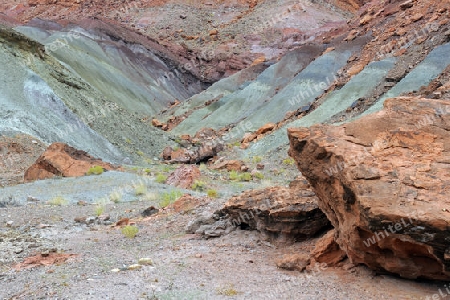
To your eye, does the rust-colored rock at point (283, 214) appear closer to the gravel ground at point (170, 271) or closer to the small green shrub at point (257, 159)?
the gravel ground at point (170, 271)

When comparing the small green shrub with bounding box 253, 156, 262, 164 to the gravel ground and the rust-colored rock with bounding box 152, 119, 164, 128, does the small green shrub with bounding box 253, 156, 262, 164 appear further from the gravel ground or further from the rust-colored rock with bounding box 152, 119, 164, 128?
the rust-colored rock with bounding box 152, 119, 164, 128

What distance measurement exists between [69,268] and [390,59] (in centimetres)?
2407

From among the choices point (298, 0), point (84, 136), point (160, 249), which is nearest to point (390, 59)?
point (84, 136)

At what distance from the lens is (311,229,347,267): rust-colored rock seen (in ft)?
19.7

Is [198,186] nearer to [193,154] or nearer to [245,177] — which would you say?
[245,177]

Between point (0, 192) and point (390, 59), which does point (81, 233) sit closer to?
point (0, 192)

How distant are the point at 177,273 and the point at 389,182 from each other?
2.43m

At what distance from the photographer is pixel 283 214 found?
6930mm

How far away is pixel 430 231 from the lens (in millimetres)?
4684

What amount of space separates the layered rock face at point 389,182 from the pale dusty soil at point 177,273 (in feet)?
1.15

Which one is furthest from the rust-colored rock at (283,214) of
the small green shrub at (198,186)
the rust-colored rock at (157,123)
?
the rust-colored rock at (157,123)

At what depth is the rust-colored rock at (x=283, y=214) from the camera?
22.6ft

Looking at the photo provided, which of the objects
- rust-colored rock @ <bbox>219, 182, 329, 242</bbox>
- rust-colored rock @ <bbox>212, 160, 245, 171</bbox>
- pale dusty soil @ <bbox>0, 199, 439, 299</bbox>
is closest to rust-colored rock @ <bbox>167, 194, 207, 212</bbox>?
pale dusty soil @ <bbox>0, 199, 439, 299</bbox>

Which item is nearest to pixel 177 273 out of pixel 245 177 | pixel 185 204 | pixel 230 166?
pixel 185 204
